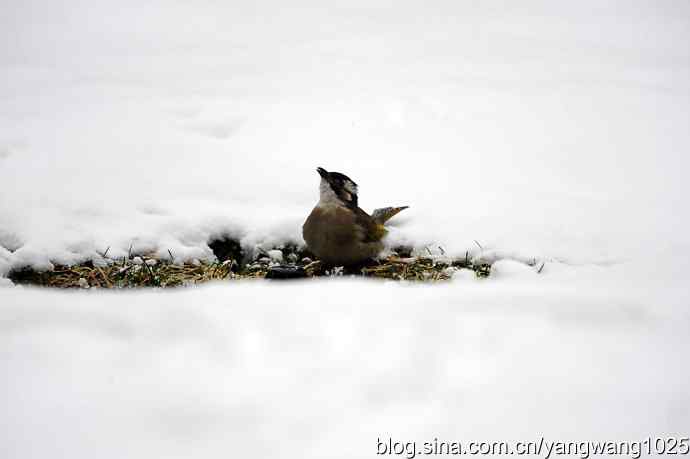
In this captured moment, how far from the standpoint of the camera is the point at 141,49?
1089 centimetres

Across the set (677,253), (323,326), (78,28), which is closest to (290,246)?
(323,326)

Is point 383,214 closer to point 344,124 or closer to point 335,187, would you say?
point 335,187

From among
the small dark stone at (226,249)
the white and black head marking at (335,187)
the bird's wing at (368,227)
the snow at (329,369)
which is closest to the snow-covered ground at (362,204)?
the snow at (329,369)

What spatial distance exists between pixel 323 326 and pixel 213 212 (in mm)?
2586

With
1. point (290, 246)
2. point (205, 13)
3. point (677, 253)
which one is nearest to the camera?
point (677, 253)

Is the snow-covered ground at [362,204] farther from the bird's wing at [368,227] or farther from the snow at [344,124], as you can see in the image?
the bird's wing at [368,227]

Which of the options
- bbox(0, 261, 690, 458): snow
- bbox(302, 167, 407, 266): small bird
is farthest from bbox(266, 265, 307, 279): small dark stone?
bbox(0, 261, 690, 458): snow

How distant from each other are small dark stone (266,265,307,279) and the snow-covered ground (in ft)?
2.17

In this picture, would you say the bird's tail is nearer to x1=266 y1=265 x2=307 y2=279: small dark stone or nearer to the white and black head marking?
the white and black head marking

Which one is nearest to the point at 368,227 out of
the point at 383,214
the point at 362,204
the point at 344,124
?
the point at 383,214

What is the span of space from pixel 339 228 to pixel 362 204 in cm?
129

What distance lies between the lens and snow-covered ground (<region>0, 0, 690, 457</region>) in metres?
2.80

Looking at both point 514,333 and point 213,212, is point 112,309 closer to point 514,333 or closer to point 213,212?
point 514,333

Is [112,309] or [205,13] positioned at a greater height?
[205,13]
